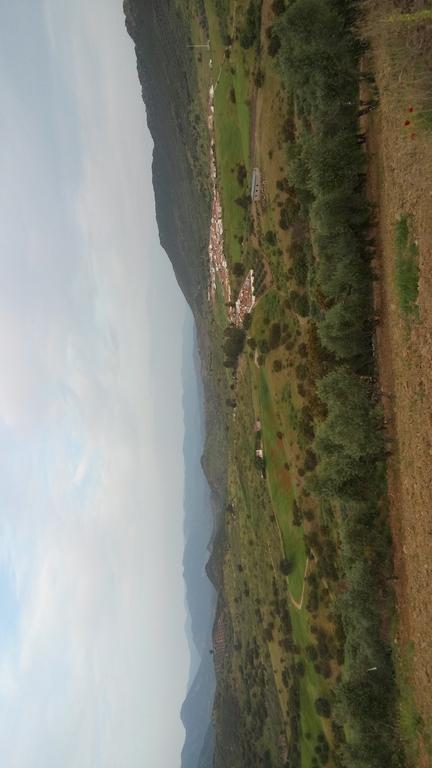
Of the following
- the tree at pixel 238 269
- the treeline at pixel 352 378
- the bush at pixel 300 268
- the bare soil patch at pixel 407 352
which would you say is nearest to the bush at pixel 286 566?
the treeline at pixel 352 378

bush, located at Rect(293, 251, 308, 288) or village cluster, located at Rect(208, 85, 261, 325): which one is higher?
village cluster, located at Rect(208, 85, 261, 325)

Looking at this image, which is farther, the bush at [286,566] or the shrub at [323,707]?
the bush at [286,566]

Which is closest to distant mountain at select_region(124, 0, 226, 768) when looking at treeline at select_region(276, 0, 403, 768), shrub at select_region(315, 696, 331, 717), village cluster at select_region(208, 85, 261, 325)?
village cluster at select_region(208, 85, 261, 325)

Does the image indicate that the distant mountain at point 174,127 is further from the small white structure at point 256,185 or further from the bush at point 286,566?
the bush at point 286,566

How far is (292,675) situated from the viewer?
235ft

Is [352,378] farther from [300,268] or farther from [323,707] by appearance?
[323,707]

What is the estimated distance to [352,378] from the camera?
152 ft

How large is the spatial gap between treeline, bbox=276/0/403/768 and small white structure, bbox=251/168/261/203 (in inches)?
991

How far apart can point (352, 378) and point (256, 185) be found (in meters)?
40.2

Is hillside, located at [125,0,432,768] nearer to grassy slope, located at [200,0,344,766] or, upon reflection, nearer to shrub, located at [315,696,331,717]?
shrub, located at [315,696,331,717]

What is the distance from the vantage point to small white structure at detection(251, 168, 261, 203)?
244 ft

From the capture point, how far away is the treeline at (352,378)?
44.3 m

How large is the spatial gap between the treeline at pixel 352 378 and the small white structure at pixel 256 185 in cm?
2516

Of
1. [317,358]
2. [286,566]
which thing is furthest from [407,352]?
[286,566]
